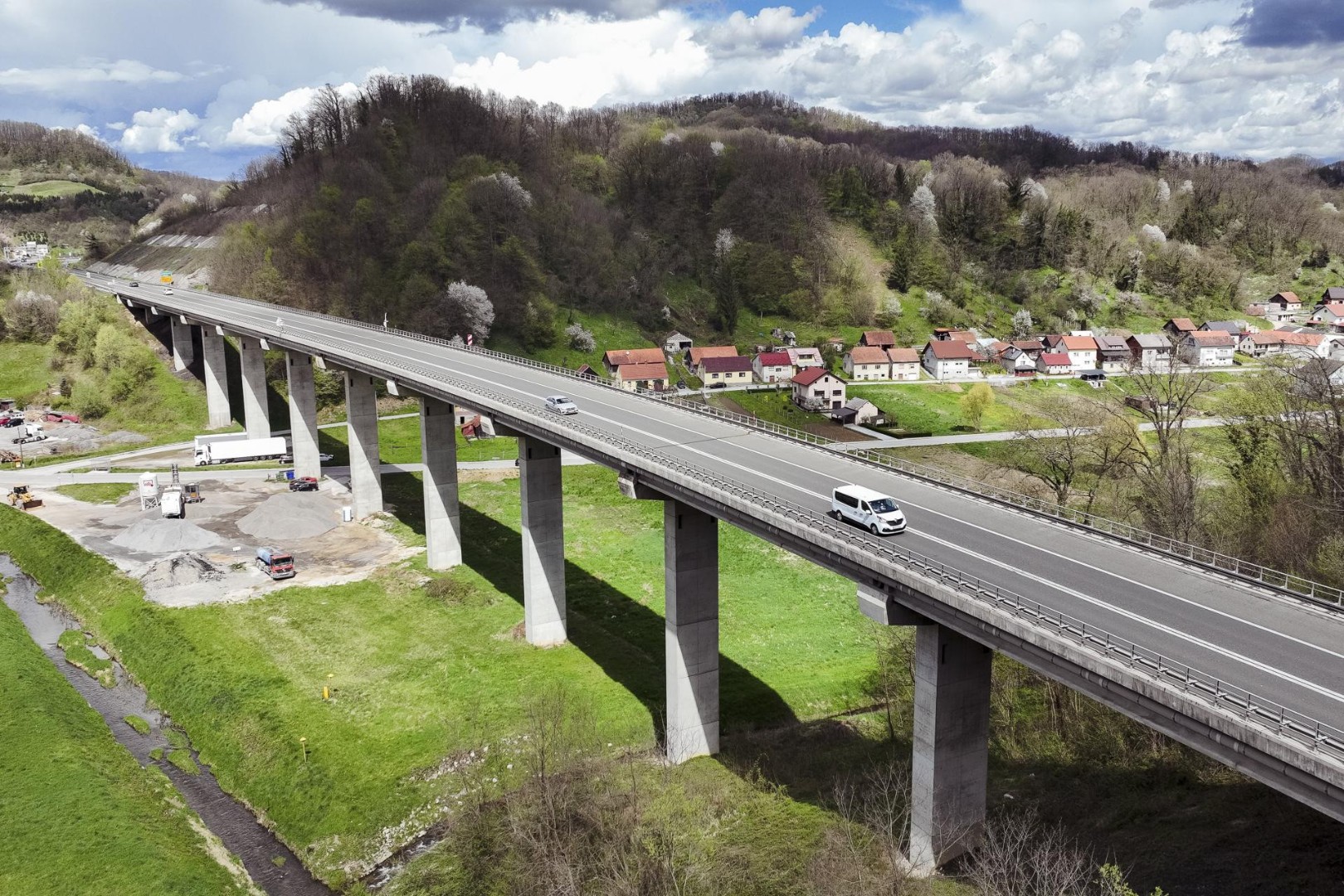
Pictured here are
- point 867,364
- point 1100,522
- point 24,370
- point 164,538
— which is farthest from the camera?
point 867,364

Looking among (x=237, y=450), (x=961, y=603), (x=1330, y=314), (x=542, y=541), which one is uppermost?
(x=1330, y=314)

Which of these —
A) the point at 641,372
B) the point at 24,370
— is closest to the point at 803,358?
the point at 641,372

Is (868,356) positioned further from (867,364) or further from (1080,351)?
(1080,351)

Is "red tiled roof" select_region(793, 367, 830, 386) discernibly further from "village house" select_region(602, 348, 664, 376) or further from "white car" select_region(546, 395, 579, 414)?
"white car" select_region(546, 395, 579, 414)

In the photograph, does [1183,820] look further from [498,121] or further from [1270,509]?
[498,121]

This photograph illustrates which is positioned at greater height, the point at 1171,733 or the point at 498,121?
the point at 498,121

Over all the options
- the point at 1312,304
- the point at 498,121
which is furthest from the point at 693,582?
the point at 1312,304

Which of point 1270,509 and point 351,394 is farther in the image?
point 351,394
